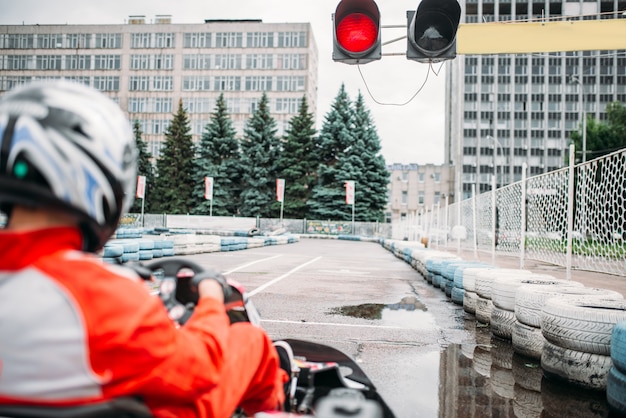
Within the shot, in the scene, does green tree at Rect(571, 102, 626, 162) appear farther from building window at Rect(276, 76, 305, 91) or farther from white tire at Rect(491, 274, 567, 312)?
white tire at Rect(491, 274, 567, 312)

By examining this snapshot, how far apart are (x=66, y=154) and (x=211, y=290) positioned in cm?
83

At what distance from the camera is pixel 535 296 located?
5.11 meters

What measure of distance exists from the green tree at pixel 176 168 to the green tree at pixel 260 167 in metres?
6.26

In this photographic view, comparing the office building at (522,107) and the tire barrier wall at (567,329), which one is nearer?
the tire barrier wall at (567,329)

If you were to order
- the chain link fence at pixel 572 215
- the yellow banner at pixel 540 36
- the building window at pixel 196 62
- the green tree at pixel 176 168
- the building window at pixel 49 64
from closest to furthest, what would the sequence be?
the yellow banner at pixel 540 36 < the chain link fence at pixel 572 215 < the green tree at pixel 176 168 < the building window at pixel 196 62 < the building window at pixel 49 64

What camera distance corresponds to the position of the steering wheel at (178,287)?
2250 mm

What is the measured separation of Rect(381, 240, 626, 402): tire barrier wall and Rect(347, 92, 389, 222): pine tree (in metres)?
48.3

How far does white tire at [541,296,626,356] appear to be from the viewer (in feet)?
13.2

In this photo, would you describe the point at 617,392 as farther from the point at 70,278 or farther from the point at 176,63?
the point at 176,63

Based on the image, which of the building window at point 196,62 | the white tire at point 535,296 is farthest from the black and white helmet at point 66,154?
the building window at point 196,62

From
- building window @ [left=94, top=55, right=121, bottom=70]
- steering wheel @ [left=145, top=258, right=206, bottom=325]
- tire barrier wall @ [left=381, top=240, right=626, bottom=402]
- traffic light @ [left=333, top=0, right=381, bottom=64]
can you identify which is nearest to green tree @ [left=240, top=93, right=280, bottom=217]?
building window @ [left=94, top=55, right=121, bottom=70]

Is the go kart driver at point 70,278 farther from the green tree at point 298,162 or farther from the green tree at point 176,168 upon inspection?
the green tree at point 176,168

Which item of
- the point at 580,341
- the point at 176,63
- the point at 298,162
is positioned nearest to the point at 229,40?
the point at 176,63

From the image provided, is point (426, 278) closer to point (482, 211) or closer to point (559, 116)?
point (482, 211)
